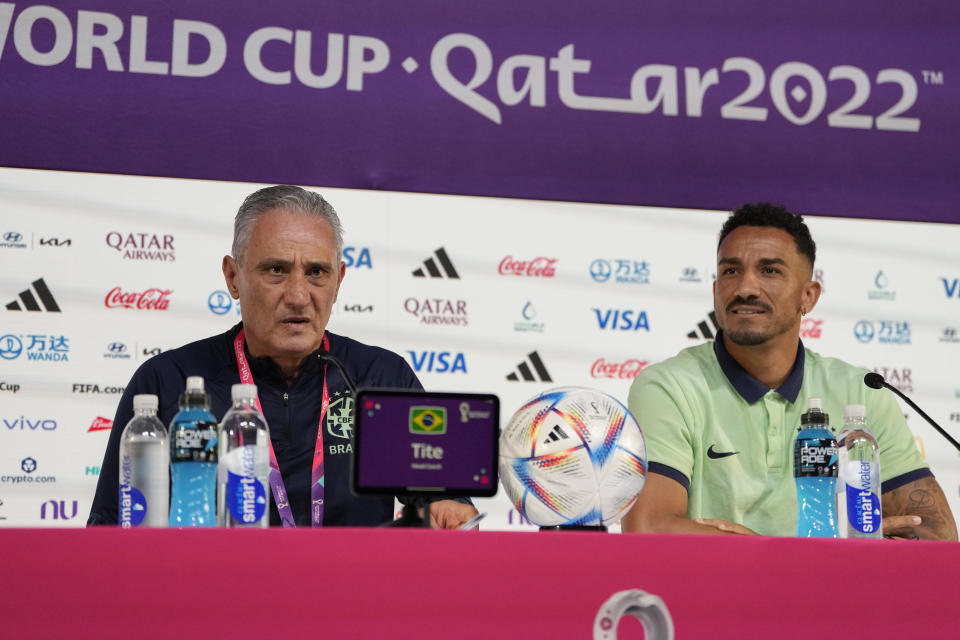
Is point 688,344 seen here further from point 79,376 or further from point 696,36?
point 79,376

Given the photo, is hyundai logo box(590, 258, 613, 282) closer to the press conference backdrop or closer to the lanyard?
the press conference backdrop

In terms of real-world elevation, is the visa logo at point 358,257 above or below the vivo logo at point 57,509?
above

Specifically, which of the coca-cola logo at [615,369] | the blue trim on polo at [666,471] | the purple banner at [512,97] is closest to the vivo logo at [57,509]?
the purple banner at [512,97]

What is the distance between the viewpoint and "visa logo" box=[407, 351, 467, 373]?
3.67 m

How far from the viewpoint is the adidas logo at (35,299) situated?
347cm

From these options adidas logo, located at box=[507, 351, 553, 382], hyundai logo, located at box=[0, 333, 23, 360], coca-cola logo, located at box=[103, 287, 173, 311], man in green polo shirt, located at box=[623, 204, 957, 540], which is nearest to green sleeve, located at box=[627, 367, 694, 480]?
man in green polo shirt, located at box=[623, 204, 957, 540]

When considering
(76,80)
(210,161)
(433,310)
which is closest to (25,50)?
(76,80)

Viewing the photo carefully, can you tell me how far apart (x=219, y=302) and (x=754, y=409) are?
71.0 inches

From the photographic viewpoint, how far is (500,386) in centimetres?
371

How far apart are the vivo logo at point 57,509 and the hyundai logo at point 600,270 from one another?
71.3 inches

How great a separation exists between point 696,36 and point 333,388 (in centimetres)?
215

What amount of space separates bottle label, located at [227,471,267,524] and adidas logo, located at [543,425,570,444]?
1.41 feet

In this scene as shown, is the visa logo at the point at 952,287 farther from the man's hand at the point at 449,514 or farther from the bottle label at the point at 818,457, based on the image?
the man's hand at the point at 449,514

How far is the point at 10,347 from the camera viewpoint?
3.45m
